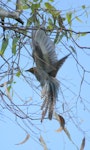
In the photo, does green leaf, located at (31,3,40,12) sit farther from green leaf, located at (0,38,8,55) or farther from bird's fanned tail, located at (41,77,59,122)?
bird's fanned tail, located at (41,77,59,122)

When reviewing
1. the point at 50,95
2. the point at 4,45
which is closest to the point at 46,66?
the point at 50,95

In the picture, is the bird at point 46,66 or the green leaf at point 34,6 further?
the green leaf at point 34,6

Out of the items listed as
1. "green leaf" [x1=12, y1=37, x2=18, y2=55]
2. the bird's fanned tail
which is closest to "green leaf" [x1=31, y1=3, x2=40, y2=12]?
"green leaf" [x1=12, y1=37, x2=18, y2=55]

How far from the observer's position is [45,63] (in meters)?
1.23

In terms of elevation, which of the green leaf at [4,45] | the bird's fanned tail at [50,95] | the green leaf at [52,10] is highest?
the green leaf at [52,10]

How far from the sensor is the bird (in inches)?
48.5

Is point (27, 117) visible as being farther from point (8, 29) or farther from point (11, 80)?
point (8, 29)

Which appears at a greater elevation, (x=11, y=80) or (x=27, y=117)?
(x=11, y=80)

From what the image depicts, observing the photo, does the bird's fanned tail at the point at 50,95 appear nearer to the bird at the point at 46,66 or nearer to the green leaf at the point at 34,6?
the bird at the point at 46,66

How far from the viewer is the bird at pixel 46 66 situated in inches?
48.5

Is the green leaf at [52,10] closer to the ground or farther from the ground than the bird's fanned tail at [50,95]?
farther from the ground

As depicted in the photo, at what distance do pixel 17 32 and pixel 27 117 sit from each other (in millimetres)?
290

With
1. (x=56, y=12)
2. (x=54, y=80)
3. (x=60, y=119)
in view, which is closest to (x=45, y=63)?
(x=54, y=80)

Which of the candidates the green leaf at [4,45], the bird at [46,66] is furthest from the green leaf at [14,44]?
the bird at [46,66]
